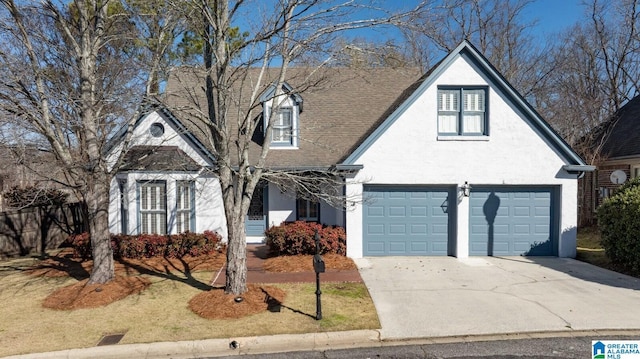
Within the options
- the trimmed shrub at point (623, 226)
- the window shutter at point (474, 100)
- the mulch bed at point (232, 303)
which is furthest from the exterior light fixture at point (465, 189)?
the mulch bed at point (232, 303)

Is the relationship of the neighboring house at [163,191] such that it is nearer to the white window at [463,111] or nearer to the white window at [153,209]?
the white window at [153,209]

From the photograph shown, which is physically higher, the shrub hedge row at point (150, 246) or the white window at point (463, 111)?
the white window at point (463, 111)

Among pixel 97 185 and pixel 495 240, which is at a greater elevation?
pixel 97 185

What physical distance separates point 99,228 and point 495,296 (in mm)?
9045

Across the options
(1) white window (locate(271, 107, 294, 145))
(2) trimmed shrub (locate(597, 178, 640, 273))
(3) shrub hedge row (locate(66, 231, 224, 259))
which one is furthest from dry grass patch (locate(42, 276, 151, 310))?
(2) trimmed shrub (locate(597, 178, 640, 273))

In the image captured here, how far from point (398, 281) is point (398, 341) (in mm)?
3069

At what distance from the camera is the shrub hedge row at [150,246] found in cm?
1111

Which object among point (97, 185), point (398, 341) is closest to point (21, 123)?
point (97, 185)

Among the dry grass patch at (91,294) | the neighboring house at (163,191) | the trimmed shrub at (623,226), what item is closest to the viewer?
the dry grass patch at (91,294)

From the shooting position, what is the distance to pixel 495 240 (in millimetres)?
11594

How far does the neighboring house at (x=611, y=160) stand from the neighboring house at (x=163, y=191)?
672 inches

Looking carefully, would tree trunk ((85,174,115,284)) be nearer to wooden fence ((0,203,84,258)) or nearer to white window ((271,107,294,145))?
white window ((271,107,294,145))

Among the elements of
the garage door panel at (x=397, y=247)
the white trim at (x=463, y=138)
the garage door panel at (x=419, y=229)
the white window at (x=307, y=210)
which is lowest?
the garage door panel at (x=397, y=247)

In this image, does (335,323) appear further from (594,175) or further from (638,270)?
(594,175)
